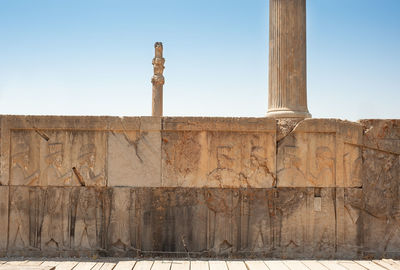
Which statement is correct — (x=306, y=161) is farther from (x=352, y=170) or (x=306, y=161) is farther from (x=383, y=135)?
(x=383, y=135)

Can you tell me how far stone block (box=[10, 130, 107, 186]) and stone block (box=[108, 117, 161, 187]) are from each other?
135mm

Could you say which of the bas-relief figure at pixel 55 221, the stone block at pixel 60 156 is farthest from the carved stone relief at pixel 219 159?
the bas-relief figure at pixel 55 221

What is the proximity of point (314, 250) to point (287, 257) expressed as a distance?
0.39m

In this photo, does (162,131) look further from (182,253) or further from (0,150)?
(0,150)

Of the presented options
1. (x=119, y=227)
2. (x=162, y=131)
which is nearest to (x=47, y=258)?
(x=119, y=227)

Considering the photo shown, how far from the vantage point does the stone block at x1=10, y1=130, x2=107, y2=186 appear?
17.7 ft

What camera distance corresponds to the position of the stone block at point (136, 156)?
5.39 m

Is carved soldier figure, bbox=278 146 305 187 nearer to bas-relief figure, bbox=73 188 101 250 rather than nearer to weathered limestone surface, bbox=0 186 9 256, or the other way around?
bas-relief figure, bbox=73 188 101 250

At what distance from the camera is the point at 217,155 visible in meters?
5.43

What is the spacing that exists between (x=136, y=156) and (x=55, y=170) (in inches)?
43.8

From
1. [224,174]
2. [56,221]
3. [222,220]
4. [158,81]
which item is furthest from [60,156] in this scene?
[158,81]

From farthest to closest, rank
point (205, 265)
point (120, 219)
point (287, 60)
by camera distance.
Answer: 1. point (287, 60)
2. point (120, 219)
3. point (205, 265)

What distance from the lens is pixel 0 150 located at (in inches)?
213

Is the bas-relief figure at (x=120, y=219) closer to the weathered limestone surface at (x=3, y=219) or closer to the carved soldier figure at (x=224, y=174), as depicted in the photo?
the carved soldier figure at (x=224, y=174)
